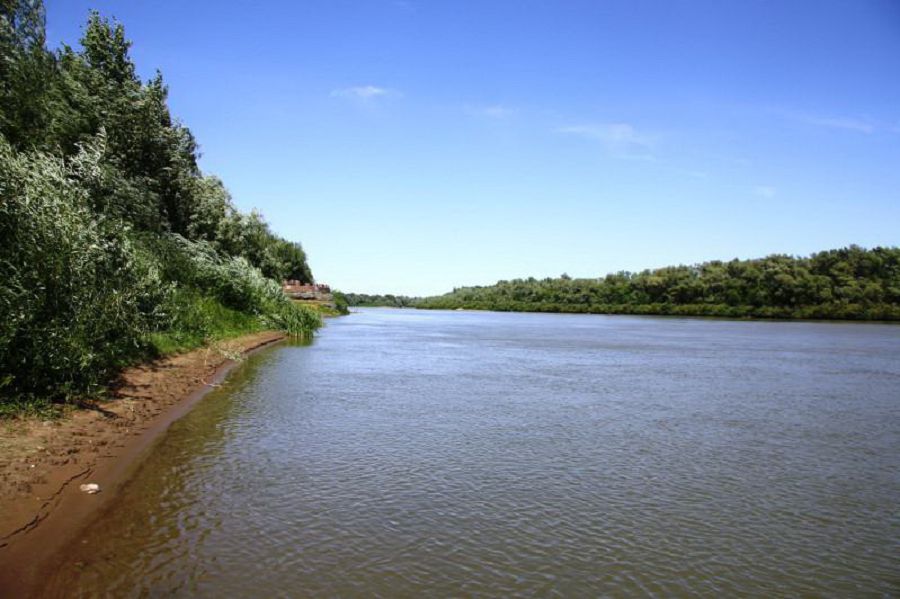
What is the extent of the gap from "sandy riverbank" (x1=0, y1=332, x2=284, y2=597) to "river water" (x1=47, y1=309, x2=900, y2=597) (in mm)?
364

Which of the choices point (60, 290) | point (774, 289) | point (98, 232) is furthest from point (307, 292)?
point (774, 289)

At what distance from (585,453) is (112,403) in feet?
36.0

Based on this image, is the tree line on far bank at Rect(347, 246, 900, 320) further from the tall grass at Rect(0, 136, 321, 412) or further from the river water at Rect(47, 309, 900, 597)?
the tall grass at Rect(0, 136, 321, 412)

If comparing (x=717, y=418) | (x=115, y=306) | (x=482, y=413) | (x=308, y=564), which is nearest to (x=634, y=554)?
(x=308, y=564)

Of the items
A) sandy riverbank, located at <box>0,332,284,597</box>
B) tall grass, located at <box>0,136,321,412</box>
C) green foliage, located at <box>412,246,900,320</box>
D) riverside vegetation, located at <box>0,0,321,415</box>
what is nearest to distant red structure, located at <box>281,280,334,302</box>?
riverside vegetation, located at <box>0,0,321,415</box>

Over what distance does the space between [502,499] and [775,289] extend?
4789 inches

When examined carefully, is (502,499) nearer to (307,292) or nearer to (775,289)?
(307,292)

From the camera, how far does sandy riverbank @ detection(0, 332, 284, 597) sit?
7.22 meters

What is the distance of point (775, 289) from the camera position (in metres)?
115

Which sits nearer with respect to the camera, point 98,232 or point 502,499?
point 502,499

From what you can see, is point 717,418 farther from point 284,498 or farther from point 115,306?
point 115,306

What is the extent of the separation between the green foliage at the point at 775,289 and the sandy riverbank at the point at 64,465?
116549mm

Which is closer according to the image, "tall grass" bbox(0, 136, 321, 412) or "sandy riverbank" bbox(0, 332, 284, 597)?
"sandy riverbank" bbox(0, 332, 284, 597)

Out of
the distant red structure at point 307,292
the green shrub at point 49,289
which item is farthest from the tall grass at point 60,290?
the distant red structure at point 307,292
